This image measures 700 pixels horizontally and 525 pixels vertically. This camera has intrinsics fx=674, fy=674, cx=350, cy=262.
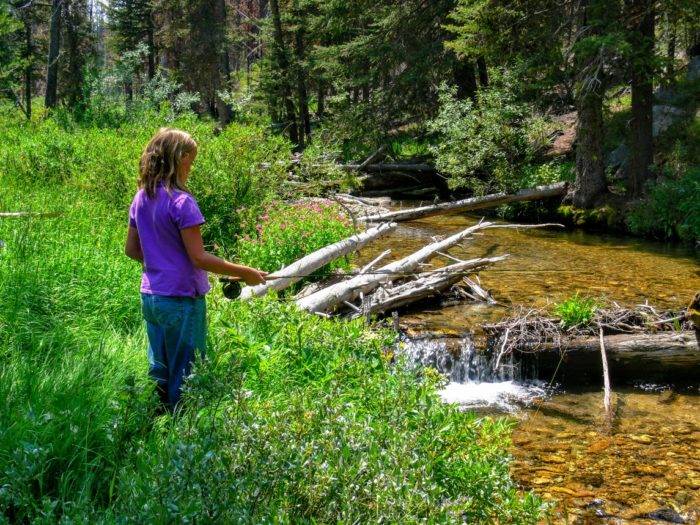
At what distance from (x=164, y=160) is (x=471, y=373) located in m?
4.74

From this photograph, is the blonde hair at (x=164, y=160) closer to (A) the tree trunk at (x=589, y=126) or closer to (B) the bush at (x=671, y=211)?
(B) the bush at (x=671, y=211)

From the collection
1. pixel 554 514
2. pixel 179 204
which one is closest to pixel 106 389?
pixel 179 204

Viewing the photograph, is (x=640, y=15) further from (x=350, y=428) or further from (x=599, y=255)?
(x=350, y=428)

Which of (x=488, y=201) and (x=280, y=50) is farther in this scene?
(x=280, y=50)

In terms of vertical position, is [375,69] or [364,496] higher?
[375,69]

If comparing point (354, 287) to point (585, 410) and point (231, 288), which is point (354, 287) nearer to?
point (585, 410)

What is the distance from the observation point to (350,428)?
10.7 ft

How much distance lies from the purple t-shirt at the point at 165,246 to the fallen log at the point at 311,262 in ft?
8.30

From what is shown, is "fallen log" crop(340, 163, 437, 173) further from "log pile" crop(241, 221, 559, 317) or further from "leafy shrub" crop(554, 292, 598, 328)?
"leafy shrub" crop(554, 292, 598, 328)

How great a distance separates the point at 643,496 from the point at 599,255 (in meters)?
8.17

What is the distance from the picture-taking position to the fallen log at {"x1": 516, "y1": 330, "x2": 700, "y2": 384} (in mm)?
6824

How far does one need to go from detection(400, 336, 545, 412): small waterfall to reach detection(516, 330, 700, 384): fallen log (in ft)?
1.24

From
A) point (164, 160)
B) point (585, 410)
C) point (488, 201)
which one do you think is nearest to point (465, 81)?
point (488, 201)

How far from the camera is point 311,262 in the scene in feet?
26.0
